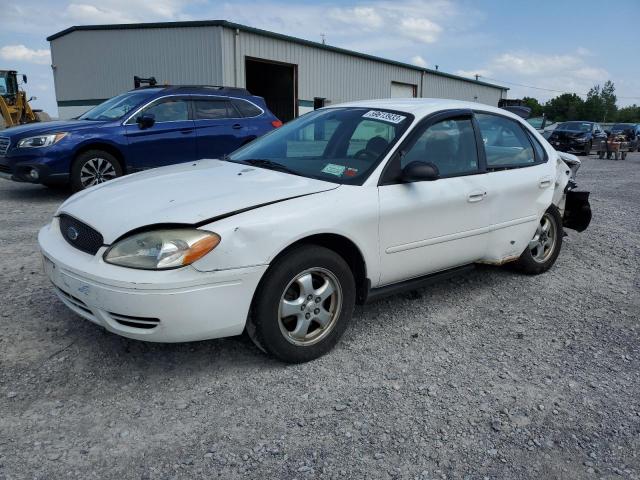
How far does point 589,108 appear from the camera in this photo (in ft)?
329

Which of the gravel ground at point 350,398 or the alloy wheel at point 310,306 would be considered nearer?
the gravel ground at point 350,398

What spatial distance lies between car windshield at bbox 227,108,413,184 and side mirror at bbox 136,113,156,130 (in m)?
4.24

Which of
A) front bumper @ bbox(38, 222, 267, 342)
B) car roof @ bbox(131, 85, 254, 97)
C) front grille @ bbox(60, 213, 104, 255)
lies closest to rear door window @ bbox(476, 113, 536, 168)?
front bumper @ bbox(38, 222, 267, 342)

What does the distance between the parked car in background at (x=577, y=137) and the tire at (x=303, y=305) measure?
69.3 ft

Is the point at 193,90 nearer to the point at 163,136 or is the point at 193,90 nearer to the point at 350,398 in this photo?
the point at 163,136

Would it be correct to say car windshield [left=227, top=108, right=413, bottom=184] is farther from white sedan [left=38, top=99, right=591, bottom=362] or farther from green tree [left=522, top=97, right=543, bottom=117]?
green tree [left=522, top=97, right=543, bottom=117]

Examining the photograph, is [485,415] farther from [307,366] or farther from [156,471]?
[156,471]

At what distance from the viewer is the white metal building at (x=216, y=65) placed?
1802cm

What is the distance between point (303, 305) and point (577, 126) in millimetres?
23115

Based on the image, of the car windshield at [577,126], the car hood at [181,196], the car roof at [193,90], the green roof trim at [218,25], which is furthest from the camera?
the car windshield at [577,126]

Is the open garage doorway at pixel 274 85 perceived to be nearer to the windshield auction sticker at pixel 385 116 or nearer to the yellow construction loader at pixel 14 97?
the yellow construction loader at pixel 14 97

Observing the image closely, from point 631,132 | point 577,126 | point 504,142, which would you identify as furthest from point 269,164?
point 631,132

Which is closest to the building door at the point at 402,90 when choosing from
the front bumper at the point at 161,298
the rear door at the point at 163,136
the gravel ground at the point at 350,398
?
the rear door at the point at 163,136

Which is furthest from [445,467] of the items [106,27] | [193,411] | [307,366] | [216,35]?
[106,27]
